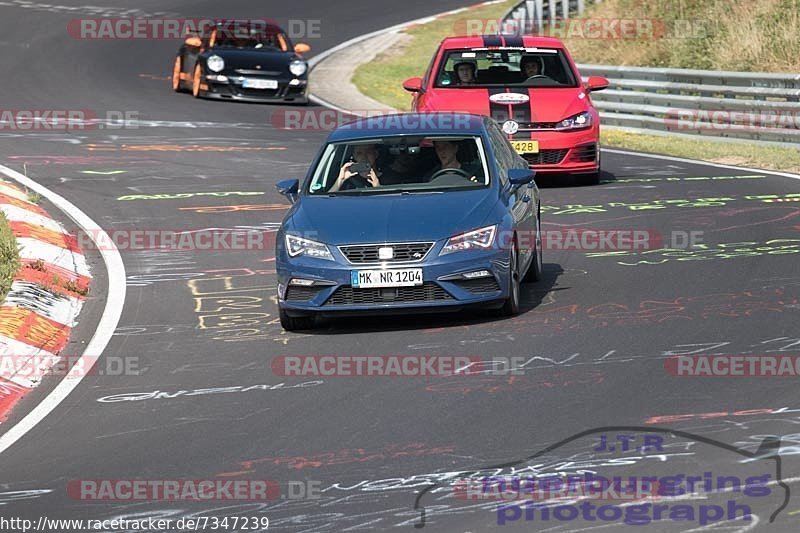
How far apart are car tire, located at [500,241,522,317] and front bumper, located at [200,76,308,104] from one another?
16.4 m

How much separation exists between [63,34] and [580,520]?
31.1m

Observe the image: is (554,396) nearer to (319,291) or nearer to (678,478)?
(678,478)

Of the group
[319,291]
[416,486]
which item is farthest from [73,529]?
[319,291]

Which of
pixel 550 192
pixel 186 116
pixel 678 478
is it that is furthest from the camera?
pixel 186 116

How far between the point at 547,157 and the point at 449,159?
6.25 meters

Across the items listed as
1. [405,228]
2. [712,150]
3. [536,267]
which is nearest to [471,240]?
[405,228]

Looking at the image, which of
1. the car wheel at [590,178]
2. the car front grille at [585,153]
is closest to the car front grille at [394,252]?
the car front grille at [585,153]

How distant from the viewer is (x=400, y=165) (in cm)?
1202

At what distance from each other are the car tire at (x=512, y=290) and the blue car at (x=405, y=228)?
10mm

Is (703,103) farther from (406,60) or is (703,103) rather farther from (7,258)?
(7,258)

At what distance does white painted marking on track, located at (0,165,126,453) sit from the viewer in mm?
8977

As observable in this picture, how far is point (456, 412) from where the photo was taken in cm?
862

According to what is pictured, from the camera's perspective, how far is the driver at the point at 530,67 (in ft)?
61.8

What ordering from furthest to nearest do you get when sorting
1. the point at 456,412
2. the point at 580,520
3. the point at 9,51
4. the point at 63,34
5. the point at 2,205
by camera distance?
the point at 63,34 < the point at 9,51 < the point at 2,205 < the point at 456,412 < the point at 580,520
